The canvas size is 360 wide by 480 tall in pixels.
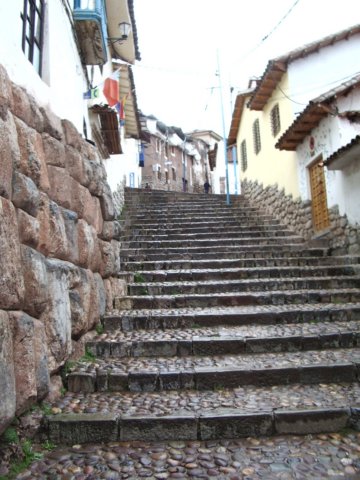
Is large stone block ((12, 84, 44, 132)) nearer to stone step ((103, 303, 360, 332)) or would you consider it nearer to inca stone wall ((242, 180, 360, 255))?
stone step ((103, 303, 360, 332))

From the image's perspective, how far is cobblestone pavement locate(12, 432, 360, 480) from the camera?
7.32 feet

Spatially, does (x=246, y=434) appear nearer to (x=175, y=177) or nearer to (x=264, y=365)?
(x=264, y=365)

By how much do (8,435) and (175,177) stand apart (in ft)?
109

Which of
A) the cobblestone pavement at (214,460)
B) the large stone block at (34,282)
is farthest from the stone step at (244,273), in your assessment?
the cobblestone pavement at (214,460)

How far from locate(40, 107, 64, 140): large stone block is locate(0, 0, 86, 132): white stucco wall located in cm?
18

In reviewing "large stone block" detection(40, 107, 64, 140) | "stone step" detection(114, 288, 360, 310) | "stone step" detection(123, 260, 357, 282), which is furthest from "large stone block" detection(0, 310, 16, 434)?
"stone step" detection(123, 260, 357, 282)

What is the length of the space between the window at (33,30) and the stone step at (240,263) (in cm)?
355

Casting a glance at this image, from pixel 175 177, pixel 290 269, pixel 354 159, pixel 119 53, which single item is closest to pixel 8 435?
pixel 290 269

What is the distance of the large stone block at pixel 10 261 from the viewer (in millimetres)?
2294

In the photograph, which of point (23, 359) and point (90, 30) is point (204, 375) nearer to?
point (23, 359)

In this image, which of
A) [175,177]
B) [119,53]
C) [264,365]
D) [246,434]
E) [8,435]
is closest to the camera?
[8,435]

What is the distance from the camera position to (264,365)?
3.49 m

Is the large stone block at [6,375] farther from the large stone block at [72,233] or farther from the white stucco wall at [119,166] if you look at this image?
the white stucco wall at [119,166]

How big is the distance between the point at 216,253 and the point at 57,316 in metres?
4.51
